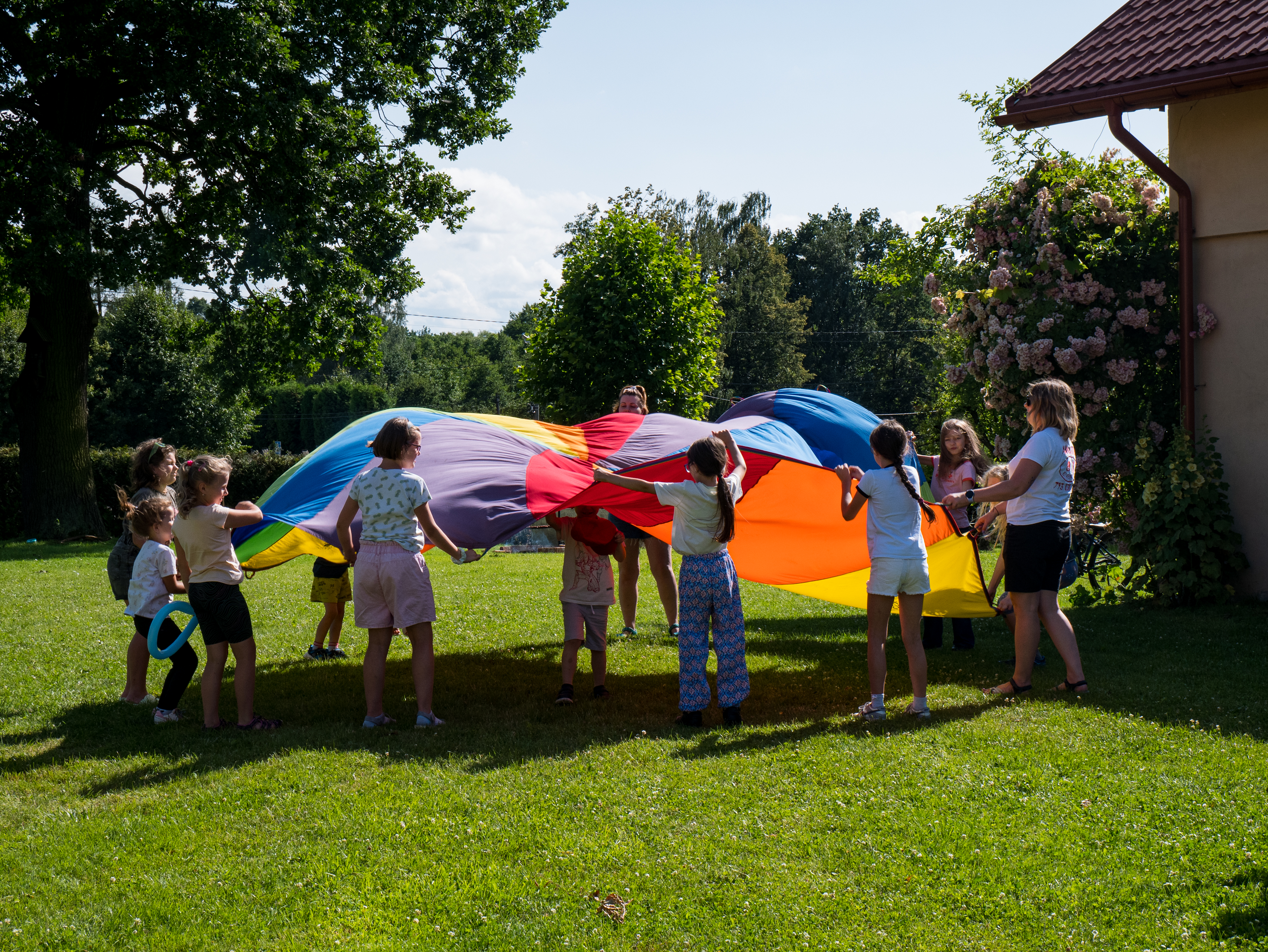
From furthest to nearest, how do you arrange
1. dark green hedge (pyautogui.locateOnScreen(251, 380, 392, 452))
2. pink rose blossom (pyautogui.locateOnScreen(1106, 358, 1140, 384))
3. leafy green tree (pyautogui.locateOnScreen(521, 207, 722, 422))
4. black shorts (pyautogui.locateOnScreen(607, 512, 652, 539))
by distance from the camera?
dark green hedge (pyautogui.locateOnScreen(251, 380, 392, 452)) → leafy green tree (pyautogui.locateOnScreen(521, 207, 722, 422)) → pink rose blossom (pyautogui.locateOnScreen(1106, 358, 1140, 384)) → black shorts (pyautogui.locateOnScreen(607, 512, 652, 539))

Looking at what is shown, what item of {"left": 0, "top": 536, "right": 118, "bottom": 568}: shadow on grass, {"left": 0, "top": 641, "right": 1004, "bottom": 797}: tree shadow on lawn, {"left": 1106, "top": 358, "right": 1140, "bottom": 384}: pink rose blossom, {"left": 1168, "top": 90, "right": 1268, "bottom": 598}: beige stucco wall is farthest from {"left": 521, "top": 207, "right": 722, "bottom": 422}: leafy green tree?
{"left": 0, "top": 536, "right": 118, "bottom": 568}: shadow on grass

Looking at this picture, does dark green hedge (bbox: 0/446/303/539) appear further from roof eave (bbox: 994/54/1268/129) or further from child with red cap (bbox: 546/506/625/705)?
roof eave (bbox: 994/54/1268/129)

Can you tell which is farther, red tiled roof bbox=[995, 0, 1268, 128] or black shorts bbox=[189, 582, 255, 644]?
red tiled roof bbox=[995, 0, 1268, 128]

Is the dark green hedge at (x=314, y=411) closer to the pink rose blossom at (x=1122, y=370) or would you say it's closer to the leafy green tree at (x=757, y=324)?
the leafy green tree at (x=757, y=324)

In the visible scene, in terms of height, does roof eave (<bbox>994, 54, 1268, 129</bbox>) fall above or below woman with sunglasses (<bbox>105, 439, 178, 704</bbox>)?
above

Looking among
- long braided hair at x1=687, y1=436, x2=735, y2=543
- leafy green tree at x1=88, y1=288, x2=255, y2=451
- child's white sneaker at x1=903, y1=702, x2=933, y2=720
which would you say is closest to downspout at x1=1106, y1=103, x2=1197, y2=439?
child's white sneaker at x1=903, y1=702, x2=933, y2=720

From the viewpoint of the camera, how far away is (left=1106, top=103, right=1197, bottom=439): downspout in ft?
27.8

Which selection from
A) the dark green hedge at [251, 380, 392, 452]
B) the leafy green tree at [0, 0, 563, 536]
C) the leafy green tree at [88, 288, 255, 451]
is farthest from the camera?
the dark green hedge at [251, 380, 392, 452]

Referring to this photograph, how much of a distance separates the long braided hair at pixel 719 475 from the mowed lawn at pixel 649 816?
1066mm

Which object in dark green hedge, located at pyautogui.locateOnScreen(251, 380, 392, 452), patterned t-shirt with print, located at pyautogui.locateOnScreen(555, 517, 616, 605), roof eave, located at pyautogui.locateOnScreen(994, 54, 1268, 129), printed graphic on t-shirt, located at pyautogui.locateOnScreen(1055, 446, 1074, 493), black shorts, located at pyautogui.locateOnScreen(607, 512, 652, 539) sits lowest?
patterned t-shirt with print, located at pyautogui.locateOnScreen(555, 517, 616, 605)

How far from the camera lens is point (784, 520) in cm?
716

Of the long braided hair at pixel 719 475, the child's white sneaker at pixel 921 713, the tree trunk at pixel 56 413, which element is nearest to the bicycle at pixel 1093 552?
the child's white sneaker at pixel 921 713

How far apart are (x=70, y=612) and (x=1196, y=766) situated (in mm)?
9320

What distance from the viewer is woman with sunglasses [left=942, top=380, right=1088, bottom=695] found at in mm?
5609
